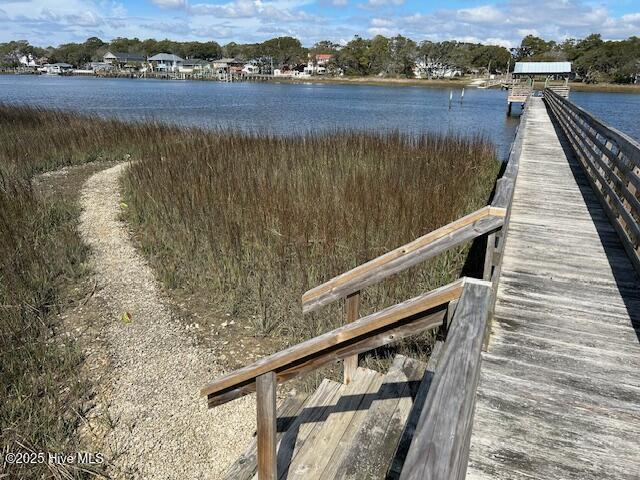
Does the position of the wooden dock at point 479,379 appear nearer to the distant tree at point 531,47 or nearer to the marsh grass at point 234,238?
the marsh grass at point 234,238

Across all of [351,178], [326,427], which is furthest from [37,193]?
[326,427]

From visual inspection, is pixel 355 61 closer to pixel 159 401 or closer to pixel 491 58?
pixel 491 58

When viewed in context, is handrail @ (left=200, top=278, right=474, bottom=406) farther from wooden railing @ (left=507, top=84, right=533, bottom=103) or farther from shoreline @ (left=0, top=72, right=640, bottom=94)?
shoreline @ (left=0, top=72, right=640, bottom=94)

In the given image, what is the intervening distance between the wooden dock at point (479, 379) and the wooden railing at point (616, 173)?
0.25ft

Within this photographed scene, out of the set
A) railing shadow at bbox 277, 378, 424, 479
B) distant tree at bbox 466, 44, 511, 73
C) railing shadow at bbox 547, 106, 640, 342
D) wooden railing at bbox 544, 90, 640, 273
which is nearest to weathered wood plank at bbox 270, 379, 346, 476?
railing shadow at bbox 277, 378, 424, 479

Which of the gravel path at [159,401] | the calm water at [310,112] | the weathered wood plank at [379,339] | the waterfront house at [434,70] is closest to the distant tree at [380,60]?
the waterfront house at [434,70]

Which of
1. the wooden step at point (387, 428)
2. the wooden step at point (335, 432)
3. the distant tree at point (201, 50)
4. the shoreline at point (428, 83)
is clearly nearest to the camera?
the wooden step at point (387, 428)

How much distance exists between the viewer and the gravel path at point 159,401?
136 inches

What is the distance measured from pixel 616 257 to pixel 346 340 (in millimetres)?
4000

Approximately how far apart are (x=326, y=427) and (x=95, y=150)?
537 inches

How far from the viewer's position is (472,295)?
1.72 metres

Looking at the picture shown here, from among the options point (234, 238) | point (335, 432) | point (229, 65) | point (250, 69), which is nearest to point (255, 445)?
point (335, 432)

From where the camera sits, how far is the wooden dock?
59.9 inches

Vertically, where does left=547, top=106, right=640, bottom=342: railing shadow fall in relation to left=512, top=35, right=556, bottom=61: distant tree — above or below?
below
